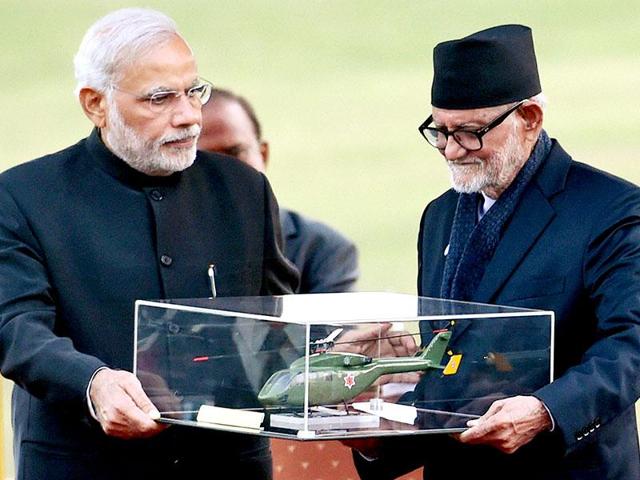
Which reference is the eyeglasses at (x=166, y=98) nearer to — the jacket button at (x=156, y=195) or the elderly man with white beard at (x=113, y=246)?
the elderly man with white beard at (x=113, y=246)

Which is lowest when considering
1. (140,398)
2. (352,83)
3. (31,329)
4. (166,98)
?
(140,398)

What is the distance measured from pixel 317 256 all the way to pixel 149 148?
1.72 m

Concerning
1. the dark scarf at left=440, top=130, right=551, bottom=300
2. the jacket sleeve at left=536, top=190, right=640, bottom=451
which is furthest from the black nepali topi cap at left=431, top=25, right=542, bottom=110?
the jacket sleeve at left=536, top=190, right=640, bottom=451

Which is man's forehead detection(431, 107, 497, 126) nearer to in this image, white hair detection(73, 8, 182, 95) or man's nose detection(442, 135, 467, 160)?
man's nose detection(442, 135, 467, 160)

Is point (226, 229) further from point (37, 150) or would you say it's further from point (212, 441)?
point (37, 150)

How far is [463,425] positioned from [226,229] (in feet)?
2.79

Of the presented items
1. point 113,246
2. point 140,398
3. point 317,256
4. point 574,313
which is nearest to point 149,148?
point 113,246

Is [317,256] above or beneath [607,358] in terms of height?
above

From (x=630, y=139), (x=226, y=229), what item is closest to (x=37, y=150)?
(x=630, y=139)

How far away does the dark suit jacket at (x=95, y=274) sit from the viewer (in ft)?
11.8

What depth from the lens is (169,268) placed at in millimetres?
3756

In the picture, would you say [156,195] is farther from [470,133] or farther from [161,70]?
[470,133]

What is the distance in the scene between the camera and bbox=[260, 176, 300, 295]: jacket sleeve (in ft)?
12.9

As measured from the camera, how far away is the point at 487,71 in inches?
141
